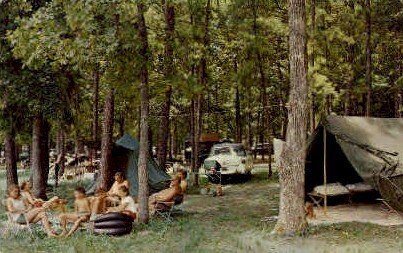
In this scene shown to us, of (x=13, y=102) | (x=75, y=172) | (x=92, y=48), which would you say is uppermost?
(x=92, y=48)

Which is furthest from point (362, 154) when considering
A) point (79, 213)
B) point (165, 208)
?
point (79, 213)

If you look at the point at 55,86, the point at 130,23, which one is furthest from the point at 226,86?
the point at 130,23

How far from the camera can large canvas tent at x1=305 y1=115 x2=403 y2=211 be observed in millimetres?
12969

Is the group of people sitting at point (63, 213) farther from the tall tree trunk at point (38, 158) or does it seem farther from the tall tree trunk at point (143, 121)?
the tall tree trunk at point (38, 158)

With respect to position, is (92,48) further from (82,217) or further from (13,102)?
(13,102)

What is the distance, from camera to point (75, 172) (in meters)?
29.1

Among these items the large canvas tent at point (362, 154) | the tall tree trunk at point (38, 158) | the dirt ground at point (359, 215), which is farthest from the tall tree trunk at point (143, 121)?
the tall tree trunk at point (38, 158)

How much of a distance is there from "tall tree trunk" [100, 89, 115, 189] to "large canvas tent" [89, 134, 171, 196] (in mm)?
1126

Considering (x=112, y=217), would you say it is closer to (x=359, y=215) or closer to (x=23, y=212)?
(x=23, y=212)

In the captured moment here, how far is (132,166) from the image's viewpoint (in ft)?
64.1

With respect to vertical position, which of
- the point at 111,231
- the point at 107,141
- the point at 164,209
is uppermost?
the point at 107,141

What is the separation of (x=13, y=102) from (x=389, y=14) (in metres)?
15.9

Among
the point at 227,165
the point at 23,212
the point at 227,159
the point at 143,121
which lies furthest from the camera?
the point at 227,159

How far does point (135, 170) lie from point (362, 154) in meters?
8.73
